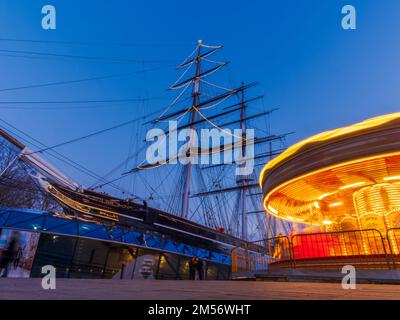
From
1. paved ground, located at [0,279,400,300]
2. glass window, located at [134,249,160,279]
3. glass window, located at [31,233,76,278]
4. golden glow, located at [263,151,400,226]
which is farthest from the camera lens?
glass window, located at [134,249,160,279]

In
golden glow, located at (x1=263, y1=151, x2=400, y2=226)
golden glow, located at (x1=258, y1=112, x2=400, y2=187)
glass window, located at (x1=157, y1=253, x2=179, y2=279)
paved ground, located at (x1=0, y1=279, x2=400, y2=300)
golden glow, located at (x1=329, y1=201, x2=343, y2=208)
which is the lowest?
paved ground, located at (x1=0, y1=279, x2=400, y2=300)

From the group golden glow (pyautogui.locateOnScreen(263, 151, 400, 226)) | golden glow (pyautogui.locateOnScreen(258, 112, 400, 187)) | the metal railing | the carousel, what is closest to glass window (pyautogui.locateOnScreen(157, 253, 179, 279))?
the metal railing

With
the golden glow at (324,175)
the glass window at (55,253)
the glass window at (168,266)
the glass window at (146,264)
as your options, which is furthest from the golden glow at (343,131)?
the glass window at (168,266)

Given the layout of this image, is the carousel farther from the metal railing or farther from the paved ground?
the paved ground

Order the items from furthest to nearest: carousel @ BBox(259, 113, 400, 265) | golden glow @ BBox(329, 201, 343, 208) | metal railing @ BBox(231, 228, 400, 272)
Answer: golden glow @ BBox(329, 201, 343, 208)
metal railing @ BBox(231, 228, 400, 272)
carousel @ BBox(259, 113, 400, 265)

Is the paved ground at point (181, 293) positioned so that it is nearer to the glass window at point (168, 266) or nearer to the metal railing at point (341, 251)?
the metal railing at point (341, 251)

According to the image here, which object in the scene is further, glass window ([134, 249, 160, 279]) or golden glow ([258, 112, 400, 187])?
glass window ([134, 249, 160, 279])

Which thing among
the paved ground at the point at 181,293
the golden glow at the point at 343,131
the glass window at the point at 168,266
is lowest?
the paved ground at the point at 181,293

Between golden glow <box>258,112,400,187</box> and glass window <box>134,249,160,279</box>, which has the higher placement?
golden glow <box>258,112,400,187</box>

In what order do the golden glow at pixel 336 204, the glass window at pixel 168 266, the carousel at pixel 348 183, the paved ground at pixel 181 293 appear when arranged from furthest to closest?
1. the glass window at pixel 168 266
2. the golden glow at pixel 336 204
3. the carousel at pixel 348 183
4. the paved ground at pixel 181 293

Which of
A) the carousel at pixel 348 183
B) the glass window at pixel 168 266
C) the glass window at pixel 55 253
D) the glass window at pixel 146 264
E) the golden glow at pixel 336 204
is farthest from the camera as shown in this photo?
the glass window at pixel 168 266

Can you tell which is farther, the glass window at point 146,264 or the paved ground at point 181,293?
the glass window at point 146,264

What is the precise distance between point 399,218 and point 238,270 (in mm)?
6238
